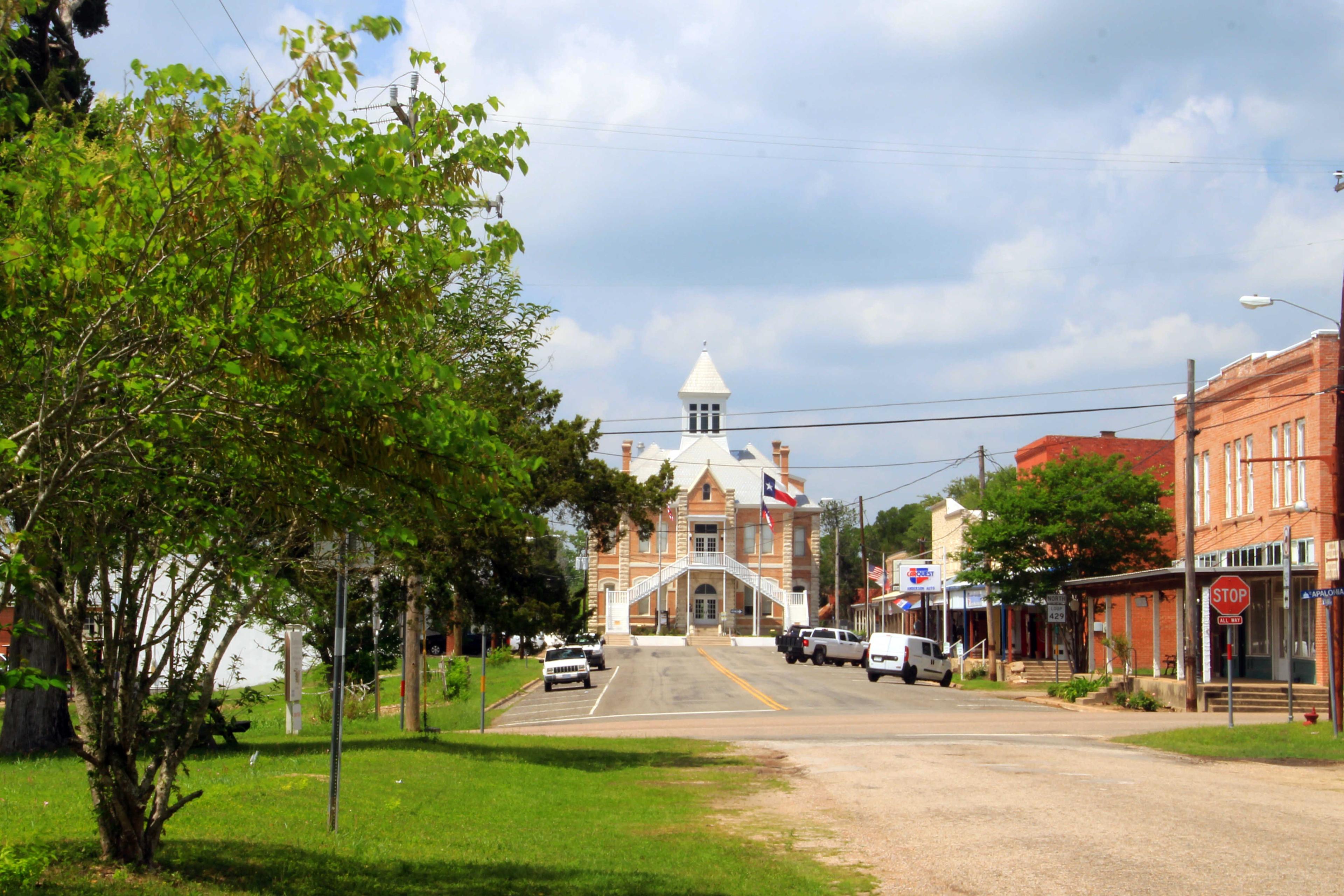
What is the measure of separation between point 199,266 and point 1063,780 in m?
13.7

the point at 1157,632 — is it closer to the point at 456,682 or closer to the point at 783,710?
the point at 783,710

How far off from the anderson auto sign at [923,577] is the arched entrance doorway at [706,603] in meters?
23.1

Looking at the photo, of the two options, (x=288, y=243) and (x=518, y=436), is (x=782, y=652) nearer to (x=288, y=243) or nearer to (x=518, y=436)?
(x=518, y=436)

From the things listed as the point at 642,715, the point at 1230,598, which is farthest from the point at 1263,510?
the point at 642,715

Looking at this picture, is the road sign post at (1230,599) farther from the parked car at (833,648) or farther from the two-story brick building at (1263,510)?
the parked car at (833,648)

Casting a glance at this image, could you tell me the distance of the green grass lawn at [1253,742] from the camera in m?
20.3

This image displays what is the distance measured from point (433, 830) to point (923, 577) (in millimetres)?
49205

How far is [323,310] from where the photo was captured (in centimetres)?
590

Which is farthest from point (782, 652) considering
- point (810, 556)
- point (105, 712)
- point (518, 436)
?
point (105, 712)

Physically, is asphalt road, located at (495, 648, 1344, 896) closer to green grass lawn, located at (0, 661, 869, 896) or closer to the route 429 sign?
green grass lawn, located at (0, 661, 869, 896)

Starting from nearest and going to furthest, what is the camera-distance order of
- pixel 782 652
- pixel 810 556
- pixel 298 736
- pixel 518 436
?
pixel 518 436
pixel 298 736
pixel 782 652
pixel 810 556

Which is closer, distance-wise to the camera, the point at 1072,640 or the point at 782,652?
the point at 1072,640

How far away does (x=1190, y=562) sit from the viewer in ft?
107

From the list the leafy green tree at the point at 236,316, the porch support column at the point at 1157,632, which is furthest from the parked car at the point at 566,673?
the leafy green tree at the point at 236,316
